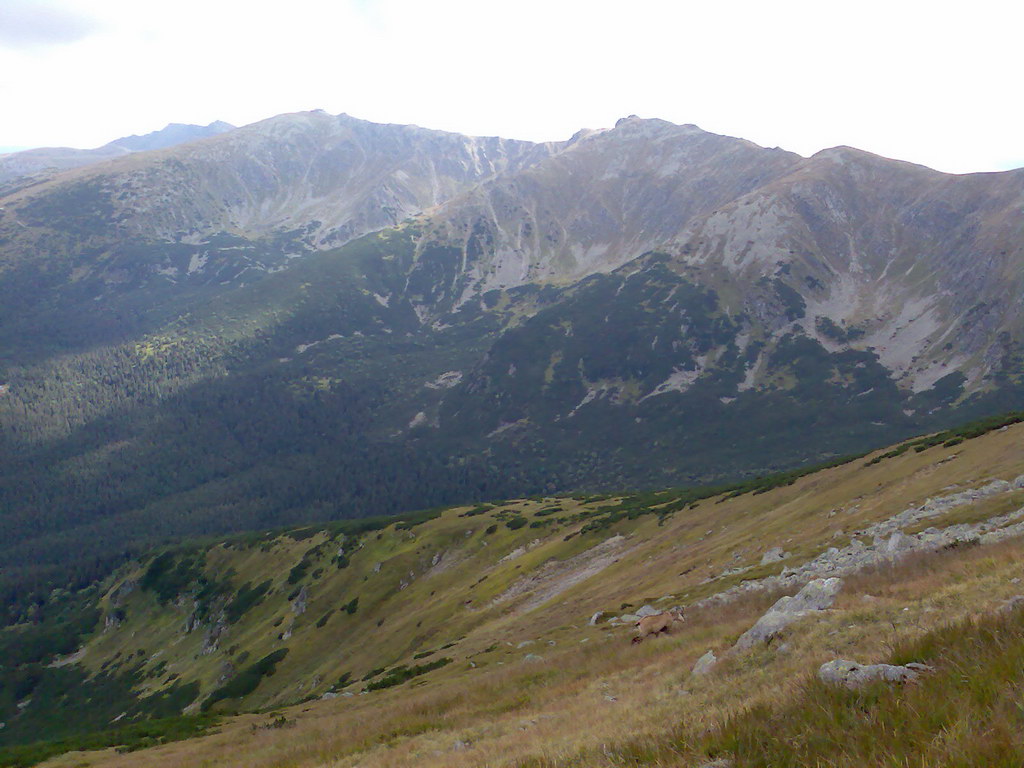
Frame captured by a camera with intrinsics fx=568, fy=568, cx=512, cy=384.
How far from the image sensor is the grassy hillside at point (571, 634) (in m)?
9.54

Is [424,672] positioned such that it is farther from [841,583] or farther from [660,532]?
[660,532]

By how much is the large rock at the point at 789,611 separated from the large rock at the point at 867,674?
577cm

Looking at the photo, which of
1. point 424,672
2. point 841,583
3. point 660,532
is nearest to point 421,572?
point 660,532

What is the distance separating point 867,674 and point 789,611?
30.4 ft

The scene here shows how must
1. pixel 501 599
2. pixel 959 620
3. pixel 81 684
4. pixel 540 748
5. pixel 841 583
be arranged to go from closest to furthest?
1. pixel 959 620
2. pixel 540 748
3. pixel 841 583
4. pixel 501 599
5. pixel 81 684

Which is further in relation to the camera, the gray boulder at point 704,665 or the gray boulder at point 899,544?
the gray boulder at point 899,544

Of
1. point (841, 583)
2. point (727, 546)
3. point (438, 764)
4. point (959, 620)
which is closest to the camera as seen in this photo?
point (959, 620)

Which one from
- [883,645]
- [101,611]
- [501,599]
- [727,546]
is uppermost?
[883,645]

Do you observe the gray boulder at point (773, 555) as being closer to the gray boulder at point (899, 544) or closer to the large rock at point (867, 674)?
the gray boulder at point (899, 544)

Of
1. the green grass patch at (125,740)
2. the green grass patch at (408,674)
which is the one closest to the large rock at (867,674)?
the green grass patch at (408,674)

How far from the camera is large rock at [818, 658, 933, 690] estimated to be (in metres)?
7.65

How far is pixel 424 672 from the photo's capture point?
35031mm

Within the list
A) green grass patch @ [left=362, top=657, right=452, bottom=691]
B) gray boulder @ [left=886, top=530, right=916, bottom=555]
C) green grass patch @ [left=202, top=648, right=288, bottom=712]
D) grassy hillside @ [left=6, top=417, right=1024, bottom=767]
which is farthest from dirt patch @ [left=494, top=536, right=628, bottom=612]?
green grass patch @ [left=202, top=648, right=288, bottom=712]

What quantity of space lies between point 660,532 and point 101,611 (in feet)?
510
